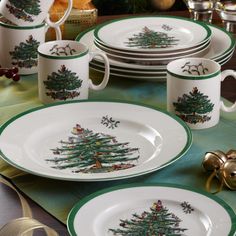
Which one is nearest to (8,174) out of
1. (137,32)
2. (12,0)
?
(12,0)

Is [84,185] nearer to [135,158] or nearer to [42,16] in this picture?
[135,158]

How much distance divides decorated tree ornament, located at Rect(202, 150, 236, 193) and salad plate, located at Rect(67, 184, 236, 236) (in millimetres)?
77

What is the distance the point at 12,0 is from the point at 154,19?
33 cm

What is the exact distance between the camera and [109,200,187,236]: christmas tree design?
874mm

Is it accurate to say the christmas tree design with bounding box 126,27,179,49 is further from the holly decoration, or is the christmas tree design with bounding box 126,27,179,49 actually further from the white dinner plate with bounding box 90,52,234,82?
the holly decoration

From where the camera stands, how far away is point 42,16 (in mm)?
1418

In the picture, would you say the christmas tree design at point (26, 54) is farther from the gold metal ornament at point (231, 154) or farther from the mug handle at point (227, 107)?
the gold metal ornament at point (231, 154)

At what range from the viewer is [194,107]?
119 centimetres

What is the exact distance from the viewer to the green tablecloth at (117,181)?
3.25ft

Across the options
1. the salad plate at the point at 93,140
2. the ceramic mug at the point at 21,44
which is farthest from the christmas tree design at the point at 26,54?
the salad plate at the point at 93,140

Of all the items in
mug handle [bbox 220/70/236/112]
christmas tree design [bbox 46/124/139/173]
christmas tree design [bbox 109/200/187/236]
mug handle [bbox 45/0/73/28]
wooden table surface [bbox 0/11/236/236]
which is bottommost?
wooden table surface [bbox 0/11/236/236]

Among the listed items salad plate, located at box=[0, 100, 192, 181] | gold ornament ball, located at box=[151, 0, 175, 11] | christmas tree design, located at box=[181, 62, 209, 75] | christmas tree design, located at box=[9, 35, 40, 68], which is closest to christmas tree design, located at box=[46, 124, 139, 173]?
salad plate, located at box=[0, 100, 192, 181]

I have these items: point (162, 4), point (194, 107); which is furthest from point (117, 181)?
point (162, 4)

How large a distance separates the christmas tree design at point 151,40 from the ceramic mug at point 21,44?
0.19 metres
